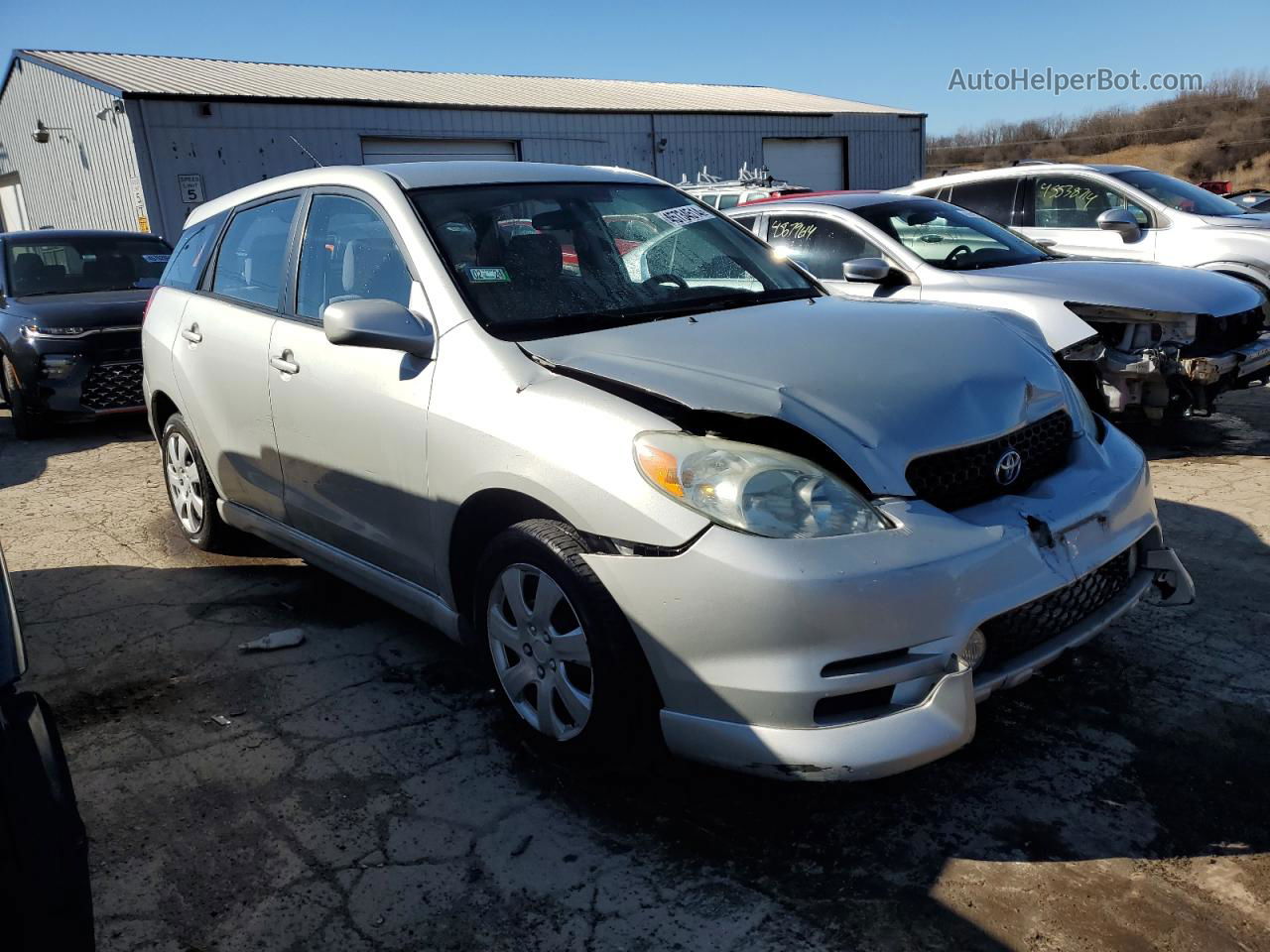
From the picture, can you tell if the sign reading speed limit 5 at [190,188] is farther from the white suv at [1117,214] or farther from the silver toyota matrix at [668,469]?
the silver toyota matrix at [668,469]

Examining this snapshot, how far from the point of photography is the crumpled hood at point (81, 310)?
775cm

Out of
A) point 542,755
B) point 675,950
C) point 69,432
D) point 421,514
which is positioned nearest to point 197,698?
point 421,514

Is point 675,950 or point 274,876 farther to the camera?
point 274,876

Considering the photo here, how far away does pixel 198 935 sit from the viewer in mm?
2268

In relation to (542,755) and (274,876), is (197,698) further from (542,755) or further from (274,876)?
(542,755)

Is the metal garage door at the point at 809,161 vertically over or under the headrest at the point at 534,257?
over

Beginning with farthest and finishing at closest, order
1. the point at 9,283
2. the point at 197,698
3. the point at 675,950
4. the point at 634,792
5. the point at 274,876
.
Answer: the point at 9,283 < the point at 197,698 < the point at 634,792 < the point at 274,876 < the point at 675,950

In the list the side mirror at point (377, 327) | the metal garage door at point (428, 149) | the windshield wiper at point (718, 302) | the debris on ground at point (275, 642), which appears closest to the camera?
the side mirror at point (377, 327)

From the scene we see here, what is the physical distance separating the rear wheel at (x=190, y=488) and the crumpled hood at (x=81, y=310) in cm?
346

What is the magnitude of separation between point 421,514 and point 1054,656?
184 centimetres

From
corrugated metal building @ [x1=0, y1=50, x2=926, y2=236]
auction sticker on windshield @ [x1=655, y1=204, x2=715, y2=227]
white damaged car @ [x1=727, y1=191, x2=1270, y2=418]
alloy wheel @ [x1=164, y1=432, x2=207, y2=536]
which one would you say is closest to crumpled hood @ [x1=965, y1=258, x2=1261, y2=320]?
white damaged car @ [x1=727, y1=191, x2=1270, y2=418]

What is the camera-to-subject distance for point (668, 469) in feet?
7.78

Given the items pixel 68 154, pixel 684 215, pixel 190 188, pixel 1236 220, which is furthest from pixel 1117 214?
pixel 68 154

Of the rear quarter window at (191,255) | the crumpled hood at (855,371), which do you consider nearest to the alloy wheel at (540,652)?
the crumpled hood at (855,371)
